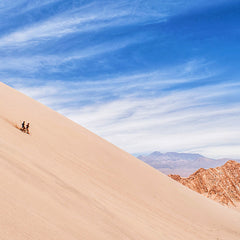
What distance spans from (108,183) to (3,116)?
134 inches

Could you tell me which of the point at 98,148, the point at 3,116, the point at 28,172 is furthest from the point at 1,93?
the point at 28,172

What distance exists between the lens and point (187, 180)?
37.4 m

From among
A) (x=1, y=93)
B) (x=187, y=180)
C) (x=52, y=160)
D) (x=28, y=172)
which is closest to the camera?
(x=28, y=172)

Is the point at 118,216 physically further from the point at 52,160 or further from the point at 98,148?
the point at 98,148

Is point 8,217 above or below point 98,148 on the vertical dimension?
below

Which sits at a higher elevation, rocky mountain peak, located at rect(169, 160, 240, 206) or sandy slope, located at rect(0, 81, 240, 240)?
rocky mountain peak, located at rect(169, 160, 240, 206)

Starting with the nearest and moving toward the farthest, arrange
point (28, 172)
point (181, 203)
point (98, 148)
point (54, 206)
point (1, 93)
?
point (54, 206) → point (28, 172) → point (181, 203) → point (98, 148) → point (1, 93)

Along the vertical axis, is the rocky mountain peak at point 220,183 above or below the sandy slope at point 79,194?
above

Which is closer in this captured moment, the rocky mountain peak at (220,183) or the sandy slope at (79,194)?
the sandy slope at (79,194)

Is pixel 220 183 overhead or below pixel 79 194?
overhead

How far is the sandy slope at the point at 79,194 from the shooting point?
3.69 meters

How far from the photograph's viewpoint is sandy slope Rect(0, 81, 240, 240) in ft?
12.1

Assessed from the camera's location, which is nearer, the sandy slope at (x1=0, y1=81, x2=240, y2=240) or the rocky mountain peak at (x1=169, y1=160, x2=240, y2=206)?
the sandy slope at (x1=0, y1=81, x2=240, y2=240)

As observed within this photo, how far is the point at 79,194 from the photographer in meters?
5.25
